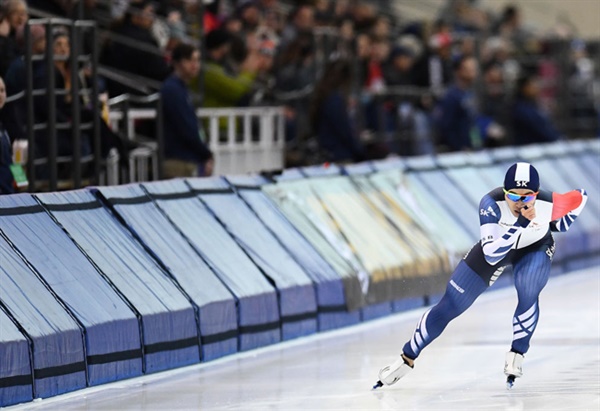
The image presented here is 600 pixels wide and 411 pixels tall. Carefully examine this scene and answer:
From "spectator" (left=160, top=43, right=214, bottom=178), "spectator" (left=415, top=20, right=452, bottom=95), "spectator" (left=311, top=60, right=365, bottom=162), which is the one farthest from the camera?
"spectator" (left=415, top=20, right=452, bottom=95)

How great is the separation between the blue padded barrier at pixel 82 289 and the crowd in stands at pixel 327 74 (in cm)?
152

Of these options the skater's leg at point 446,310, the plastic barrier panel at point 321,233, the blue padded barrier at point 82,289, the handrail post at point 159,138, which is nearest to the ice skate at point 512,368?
the skater's leg at point 446,310

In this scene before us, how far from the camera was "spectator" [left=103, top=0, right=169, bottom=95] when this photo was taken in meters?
14.3

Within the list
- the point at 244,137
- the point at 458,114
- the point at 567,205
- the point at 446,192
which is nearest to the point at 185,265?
the point at 567,205

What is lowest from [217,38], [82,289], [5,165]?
[82,289]

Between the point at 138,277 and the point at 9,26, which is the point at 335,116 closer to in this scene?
the point at 9,26

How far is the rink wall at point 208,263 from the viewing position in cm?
928

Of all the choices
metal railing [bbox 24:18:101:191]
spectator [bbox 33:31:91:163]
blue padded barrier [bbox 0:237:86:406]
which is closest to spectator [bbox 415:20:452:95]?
metal railing [bbox 24:18:101:191]

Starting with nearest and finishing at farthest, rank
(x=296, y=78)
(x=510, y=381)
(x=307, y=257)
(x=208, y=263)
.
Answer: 1. (x=510, y=381)
2. (x=208, y=263)
3. (x=307, y=257)
4. (x=296, y=78)

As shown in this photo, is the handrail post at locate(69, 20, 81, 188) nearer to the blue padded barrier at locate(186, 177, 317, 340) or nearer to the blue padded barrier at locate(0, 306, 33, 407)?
the blue padded barrier at locate(186, 177, 317, 340)

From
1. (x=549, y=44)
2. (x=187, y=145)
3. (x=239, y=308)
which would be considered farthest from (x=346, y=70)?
(x=549, y=44)

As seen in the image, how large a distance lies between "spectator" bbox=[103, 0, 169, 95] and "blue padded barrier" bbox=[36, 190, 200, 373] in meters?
3.82

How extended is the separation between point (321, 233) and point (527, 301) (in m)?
3.67

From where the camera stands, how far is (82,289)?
9.70m
